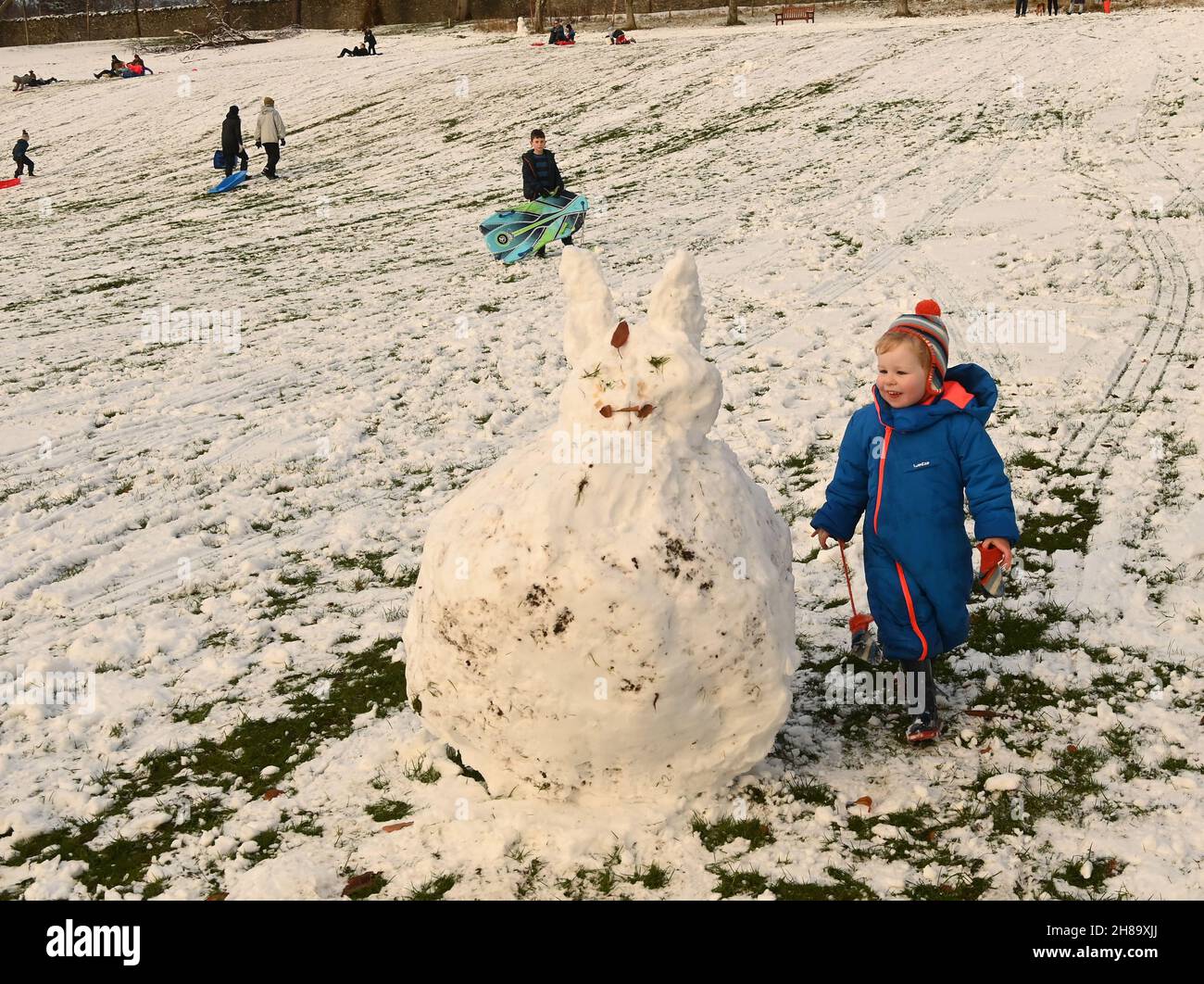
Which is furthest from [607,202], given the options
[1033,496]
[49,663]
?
[49,663]

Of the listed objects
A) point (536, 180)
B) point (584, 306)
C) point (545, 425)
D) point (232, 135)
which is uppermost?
point (232, 135)

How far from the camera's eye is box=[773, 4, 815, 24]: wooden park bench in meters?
37.9

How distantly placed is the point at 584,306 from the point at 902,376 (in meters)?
1.34

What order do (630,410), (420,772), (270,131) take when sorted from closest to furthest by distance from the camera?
(630,410) → (420,772) → (270,131)

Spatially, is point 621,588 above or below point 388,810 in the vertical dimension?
above

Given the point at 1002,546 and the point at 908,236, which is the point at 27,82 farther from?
the point at 1002,546

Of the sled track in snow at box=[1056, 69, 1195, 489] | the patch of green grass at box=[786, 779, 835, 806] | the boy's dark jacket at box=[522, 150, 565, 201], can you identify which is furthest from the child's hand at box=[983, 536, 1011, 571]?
the boy's dark jacket at box=[522, 150, 565, 201]

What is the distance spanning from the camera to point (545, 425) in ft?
29.1

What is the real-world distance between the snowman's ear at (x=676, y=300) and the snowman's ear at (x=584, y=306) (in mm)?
171

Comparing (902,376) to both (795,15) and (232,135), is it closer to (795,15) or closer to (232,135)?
(232,135)

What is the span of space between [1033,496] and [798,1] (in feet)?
144

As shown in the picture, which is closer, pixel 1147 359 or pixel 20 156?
pixel 1147 359

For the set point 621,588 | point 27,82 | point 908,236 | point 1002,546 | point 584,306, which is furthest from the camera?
point 27,82

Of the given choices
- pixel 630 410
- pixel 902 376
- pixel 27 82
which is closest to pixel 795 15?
pixel 27 82
